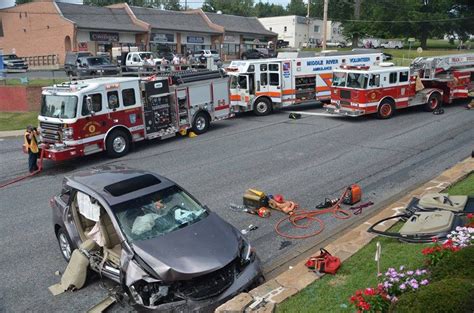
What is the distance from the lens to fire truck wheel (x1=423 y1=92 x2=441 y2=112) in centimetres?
2248

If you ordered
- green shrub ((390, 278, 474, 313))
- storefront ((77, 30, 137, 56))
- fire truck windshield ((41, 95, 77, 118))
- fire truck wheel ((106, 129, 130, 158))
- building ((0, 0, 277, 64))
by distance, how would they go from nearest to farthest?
green shrub ((390, 278, 474, 313)) → fire truck windshield ((41, 95, 77, 118)) → fire truck wheel ((106, 129, 130, 158)) → storefront ((77, 30, 137, 56)) → building ((0, 0, 277, 64))

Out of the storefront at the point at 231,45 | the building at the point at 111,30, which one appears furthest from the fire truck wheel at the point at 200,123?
the storefront at the point at 231,45

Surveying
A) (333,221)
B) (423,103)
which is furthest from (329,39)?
(333,221)

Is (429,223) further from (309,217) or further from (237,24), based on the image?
(237,24)

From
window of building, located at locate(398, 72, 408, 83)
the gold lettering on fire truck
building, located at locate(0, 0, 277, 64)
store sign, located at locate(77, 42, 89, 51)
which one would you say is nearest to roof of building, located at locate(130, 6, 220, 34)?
building, located at locate(0, 0, 277, 64)

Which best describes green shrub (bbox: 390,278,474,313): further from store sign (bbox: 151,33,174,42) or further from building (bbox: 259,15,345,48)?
building (bbox: 259,15,345,48)

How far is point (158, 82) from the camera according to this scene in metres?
17.4

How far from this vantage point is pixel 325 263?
6762 millimetres

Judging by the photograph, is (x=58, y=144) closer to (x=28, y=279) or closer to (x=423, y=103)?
(x=28, y=279)

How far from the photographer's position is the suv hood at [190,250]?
5883 mm

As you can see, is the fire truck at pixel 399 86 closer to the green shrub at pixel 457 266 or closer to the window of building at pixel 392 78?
the window of building at pixel 392 78

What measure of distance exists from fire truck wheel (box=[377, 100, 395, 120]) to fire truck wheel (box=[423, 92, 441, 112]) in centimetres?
249

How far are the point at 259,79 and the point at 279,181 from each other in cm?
1204

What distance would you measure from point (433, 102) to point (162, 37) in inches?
1603
